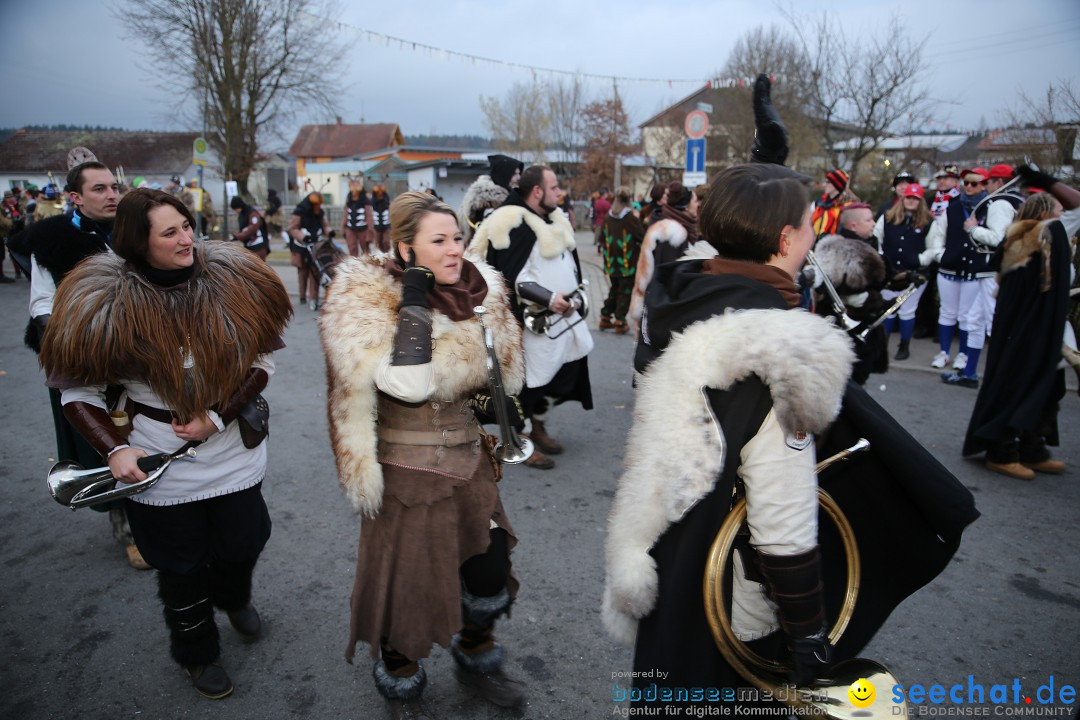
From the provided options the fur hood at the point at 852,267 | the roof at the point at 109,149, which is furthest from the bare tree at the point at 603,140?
the fur hood at the point at 852,267

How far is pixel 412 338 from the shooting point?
6.44 feet

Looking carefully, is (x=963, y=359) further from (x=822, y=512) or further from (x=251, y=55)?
(x=251, y=55)

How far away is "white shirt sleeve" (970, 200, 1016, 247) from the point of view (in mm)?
6031

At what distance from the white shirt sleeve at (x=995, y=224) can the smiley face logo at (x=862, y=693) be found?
6048 millimetres

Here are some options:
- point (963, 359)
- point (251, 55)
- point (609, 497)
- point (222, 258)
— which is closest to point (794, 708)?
point (222, 258)

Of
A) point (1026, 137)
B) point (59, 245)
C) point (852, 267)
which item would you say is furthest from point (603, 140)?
point (59, 245)

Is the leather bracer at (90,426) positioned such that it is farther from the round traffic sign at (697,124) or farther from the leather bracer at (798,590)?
the round traffic sign at (697,124)

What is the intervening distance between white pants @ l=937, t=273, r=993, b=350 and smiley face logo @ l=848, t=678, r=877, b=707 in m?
6.54

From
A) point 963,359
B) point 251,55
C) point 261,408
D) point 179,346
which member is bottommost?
point 963,359

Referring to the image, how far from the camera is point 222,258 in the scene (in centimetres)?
246

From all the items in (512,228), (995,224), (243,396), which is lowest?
(243,396)

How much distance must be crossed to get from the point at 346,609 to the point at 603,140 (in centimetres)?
4043

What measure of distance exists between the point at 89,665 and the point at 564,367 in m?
3.28

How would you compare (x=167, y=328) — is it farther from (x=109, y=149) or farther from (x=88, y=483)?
(x=109, y=149)
